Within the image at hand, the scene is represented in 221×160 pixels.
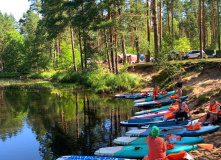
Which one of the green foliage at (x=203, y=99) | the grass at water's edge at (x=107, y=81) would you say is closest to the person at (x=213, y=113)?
the green foliage at (x=203, y=99)

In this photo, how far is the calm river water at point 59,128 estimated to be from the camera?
1015cm

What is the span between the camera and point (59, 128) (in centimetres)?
1295

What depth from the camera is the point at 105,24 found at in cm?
2306

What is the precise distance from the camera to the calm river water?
10.1 m

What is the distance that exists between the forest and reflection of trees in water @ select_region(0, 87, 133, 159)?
27.2 feet

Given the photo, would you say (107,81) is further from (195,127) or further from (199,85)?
(195,127)

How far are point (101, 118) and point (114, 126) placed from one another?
2.03m

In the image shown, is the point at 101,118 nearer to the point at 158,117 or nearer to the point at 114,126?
the point at 114,126

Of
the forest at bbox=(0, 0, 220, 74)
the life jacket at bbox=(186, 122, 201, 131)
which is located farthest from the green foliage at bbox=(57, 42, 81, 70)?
the life jacket at bbox=(186, 122, 201, 131)

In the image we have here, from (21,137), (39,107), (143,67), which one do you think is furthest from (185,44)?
(21,137)

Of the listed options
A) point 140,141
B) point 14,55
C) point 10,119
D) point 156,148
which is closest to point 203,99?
point 140,141

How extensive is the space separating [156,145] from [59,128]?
25.1 ft

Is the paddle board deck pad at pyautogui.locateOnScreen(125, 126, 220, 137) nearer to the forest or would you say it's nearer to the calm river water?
the calm river water

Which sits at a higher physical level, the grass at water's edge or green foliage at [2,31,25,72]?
green foliage at [2,31,25,72]
